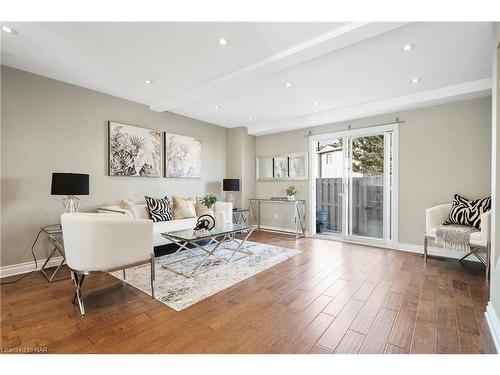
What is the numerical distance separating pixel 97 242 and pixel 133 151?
8.06ft

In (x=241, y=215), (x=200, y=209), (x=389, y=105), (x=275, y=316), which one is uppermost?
(x=389, y=105)

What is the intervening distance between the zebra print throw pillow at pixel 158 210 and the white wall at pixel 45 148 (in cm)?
39

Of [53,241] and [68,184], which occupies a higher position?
[68,184]

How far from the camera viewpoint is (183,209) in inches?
168

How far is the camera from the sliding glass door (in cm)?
429

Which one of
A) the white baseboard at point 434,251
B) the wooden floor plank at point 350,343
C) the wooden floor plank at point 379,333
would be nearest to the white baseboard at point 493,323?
the wooden floor plank at point 379,333

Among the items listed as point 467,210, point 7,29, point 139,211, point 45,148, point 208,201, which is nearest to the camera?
point 7,29

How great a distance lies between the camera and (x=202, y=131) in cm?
530

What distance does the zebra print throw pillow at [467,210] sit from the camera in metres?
3.16

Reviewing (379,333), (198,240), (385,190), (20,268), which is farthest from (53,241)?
(385,190)

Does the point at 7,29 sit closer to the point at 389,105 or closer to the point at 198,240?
the point at 198,240

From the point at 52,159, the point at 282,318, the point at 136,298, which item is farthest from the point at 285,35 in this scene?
the point at 52,159

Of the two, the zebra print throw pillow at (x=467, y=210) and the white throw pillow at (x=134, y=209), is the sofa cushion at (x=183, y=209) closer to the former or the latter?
the white throw pillow at (x=134, y=209)

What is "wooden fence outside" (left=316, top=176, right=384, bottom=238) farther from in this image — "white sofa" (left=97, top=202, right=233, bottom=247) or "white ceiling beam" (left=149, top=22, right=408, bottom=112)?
"white sofa" (left=97, top=202, right=233, bottom=247)
